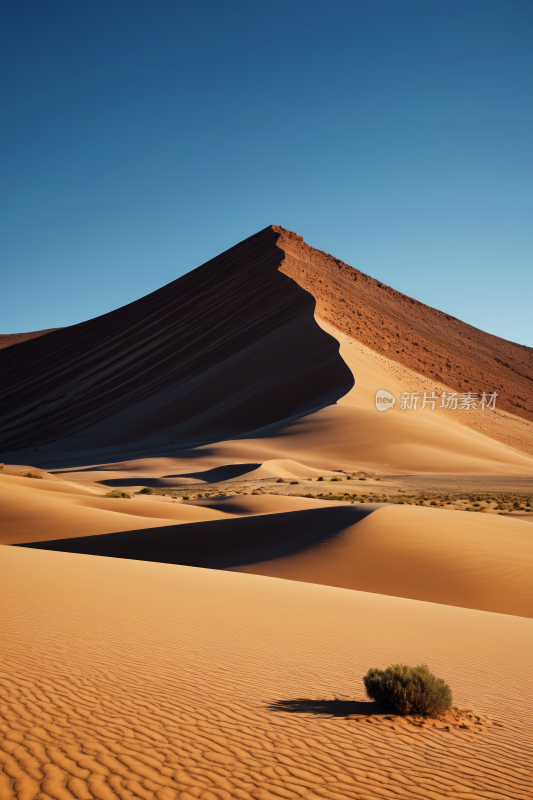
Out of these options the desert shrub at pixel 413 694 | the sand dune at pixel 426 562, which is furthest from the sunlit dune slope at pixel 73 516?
the desert shrub at pixel 413 694

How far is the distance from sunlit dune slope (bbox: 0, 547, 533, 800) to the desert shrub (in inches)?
9.6

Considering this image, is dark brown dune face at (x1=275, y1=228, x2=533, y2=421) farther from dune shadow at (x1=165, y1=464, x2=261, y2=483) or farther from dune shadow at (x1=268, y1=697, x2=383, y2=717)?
dune shadow at (x1=268, y1=697, x2=383, y2=717)

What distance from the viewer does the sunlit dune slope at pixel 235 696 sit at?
3076 mm

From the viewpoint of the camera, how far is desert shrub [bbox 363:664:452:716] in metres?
4.42

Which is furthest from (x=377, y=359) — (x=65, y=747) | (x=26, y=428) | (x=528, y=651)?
(x=65, y=747)

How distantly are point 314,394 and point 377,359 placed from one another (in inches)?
507

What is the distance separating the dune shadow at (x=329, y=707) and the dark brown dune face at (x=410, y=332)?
5916cm

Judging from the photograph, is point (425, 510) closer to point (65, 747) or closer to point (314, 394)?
point (65, 747)

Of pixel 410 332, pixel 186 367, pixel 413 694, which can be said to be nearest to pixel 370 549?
pixel 413 694

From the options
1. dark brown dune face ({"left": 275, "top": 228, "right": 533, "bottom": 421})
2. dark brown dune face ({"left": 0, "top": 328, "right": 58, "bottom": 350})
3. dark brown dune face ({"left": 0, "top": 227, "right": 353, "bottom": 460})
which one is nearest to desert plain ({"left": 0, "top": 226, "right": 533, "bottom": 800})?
dark brown dune face ({"left": 0, "top": 227, "right": 353, "bottom": 460})

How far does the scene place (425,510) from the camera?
15.6 metres

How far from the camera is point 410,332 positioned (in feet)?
259

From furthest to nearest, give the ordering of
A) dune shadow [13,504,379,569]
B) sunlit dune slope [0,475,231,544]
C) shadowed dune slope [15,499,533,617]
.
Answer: sunlit dune slope [0,475,231,544] → dune shadow [13,504,379,569] → shadowed dune slope [15,499,533,617]

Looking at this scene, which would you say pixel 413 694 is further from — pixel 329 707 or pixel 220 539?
pixel 220 539
